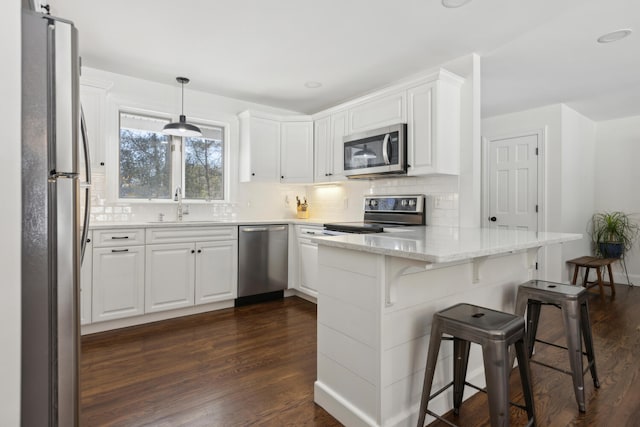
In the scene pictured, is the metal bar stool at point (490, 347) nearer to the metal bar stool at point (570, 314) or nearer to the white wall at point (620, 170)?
the metal bar stool at point (570, 314)

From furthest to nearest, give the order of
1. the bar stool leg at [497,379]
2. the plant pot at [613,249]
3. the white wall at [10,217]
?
the plant pot at [613,249]
the bar stool leg at [497,379]
the white wall at [10,217]

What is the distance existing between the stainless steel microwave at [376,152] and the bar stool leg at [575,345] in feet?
5.53

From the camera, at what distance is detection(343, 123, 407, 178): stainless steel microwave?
10.3 feet

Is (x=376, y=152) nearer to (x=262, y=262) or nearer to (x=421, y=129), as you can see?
(x=421, y=129)

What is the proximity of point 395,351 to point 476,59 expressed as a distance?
8.61ft

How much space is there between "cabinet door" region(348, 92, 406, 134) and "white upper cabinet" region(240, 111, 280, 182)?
105 centimetres

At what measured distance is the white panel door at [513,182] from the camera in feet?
15.2

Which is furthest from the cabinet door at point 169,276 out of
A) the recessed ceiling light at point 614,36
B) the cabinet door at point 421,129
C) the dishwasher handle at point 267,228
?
the recessed ceiling light at point 614,36

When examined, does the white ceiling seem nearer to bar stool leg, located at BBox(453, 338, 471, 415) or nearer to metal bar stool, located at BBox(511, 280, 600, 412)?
metal bar stool, located at BBox(511, 280, 600, 412)

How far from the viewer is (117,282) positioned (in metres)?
3.01

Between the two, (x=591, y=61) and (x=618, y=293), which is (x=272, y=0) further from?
(x=618, y=293)

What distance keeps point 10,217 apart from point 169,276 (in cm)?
261

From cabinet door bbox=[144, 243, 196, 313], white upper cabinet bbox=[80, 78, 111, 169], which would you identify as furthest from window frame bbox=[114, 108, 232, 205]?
cabinet door bbox=[144, 243, 196, 313]

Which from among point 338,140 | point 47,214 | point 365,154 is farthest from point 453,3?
point 47,214
